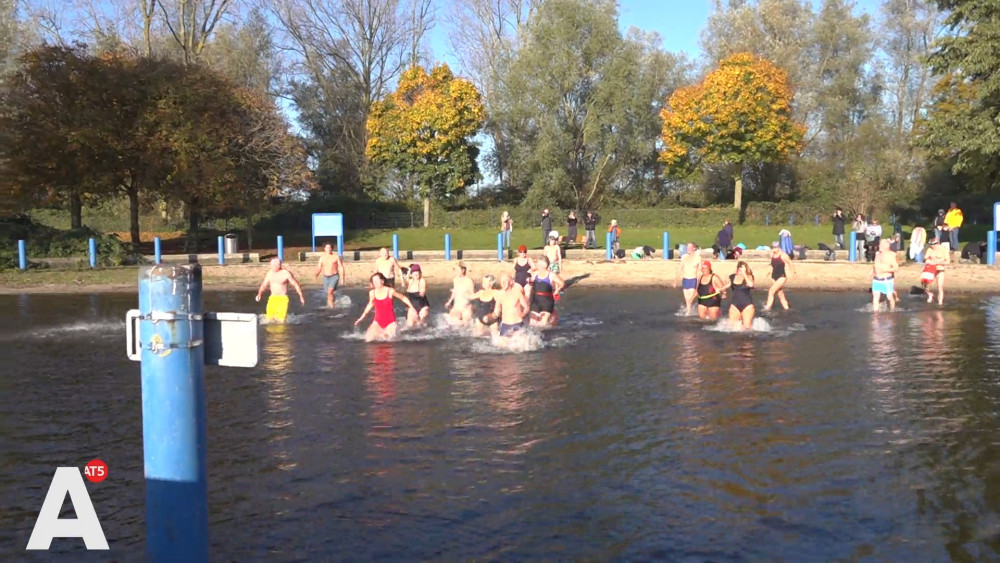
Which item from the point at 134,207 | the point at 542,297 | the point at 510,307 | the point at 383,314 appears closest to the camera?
the point at 510,307

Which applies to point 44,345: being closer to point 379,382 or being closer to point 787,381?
point 379,382

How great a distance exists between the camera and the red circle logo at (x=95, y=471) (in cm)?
887

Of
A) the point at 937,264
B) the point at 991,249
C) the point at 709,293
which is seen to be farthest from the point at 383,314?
the point at 991,249

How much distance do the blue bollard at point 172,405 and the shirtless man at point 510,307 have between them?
12.8m

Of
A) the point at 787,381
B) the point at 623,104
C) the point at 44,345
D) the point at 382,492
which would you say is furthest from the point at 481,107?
→ the point at 382,492

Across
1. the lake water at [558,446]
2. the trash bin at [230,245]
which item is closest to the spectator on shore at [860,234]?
the lake water at [558,446]

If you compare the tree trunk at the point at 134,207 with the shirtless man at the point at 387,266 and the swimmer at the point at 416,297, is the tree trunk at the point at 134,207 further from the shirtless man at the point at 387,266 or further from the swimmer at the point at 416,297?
the swimmer at the point at 416,297

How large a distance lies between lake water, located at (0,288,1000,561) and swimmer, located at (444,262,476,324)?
1.39 m

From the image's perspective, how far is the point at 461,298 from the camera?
18672mm

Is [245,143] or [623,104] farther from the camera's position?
[623,104]

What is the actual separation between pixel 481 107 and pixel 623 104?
7848 millimetres

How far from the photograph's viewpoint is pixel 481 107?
173ft

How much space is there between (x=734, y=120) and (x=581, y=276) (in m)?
23.8

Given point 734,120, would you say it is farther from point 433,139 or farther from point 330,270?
point 330,270
